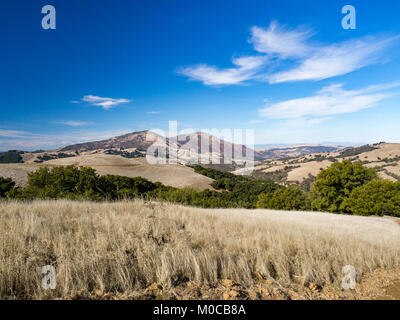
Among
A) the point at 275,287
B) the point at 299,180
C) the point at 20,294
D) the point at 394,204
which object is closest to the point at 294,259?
the point at 275,287

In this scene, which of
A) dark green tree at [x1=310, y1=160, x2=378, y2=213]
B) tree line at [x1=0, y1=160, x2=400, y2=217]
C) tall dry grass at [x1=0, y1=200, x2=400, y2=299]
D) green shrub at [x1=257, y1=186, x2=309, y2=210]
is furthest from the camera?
green shrub at [x1=257, y1=186, x2=309, y2=210]

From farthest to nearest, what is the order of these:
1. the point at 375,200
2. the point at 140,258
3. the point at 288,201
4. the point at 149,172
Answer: the point at 149,172 < the point at 288,201 < the point at 375,200 < the point at 140,258

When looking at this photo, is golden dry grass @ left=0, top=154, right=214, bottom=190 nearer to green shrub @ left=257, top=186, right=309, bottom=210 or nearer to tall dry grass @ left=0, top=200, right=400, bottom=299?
green shrub @ left=257, top=186, right=309, bottom=210

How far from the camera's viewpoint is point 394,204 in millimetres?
30984

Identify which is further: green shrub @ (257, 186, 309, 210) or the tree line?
green shrub @ (257, 186, 309, 210)

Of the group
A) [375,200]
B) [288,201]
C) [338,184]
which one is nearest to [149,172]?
[288,201]

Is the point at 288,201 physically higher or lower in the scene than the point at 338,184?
lower

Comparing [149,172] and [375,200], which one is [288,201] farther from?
[149,172]

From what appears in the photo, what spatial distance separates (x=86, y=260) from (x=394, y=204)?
41.5 meters

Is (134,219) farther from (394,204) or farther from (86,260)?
(394,204)

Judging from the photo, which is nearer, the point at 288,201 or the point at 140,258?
the point at 140,258

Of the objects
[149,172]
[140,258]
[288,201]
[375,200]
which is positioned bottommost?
[288,201]

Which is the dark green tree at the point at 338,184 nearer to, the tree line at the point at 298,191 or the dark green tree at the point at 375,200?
the tree line at the point at 298,191

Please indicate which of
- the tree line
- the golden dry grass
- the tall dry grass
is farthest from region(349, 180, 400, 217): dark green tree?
the golden dry grass
